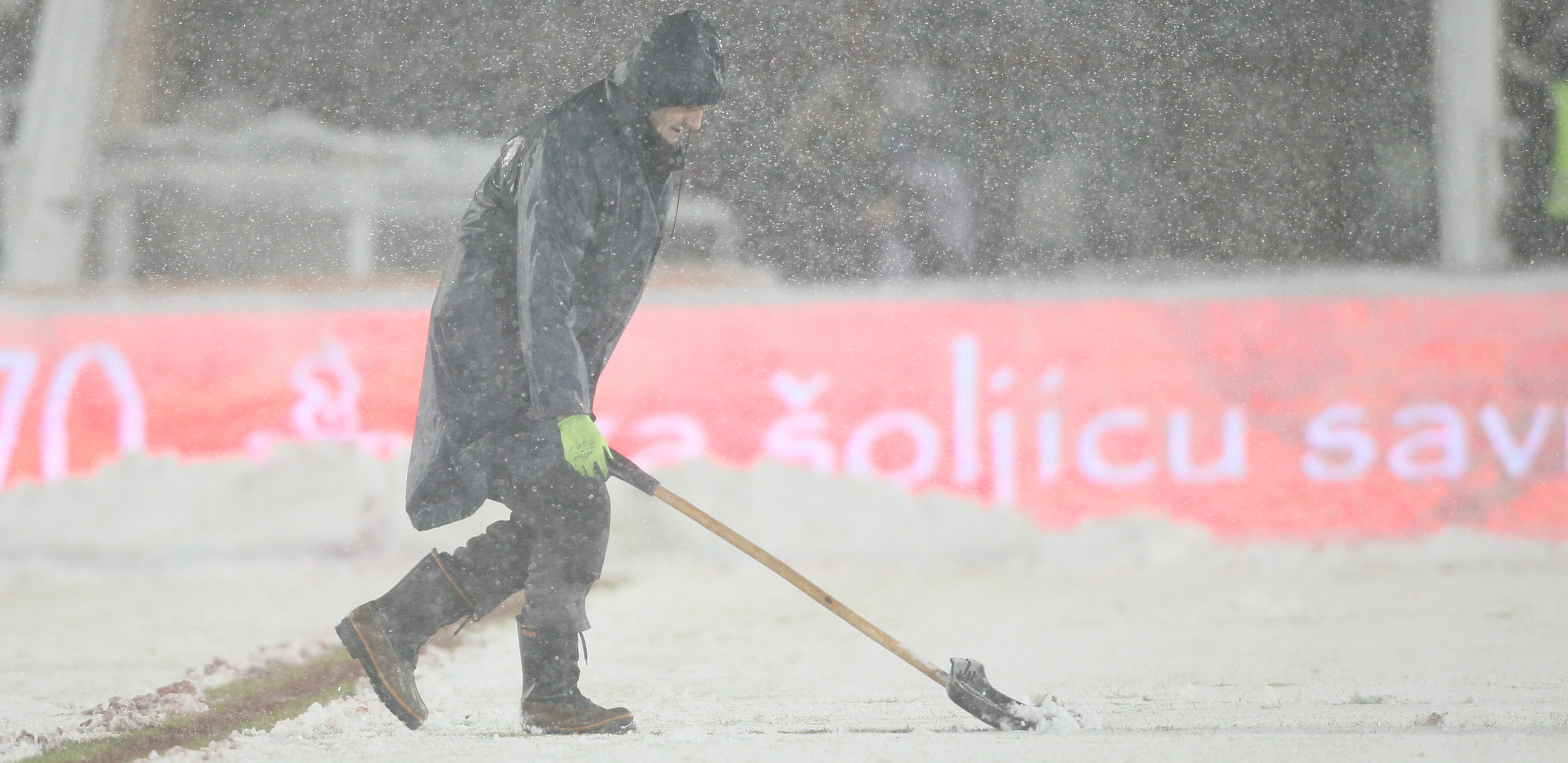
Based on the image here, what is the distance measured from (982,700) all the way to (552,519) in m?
0.73

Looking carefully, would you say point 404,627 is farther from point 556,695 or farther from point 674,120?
point 674,120

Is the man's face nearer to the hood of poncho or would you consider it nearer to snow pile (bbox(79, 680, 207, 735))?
the hood of poncho

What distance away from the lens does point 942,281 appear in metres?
4.75

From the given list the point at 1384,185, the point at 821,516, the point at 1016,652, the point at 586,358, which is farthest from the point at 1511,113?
the point at 586,358

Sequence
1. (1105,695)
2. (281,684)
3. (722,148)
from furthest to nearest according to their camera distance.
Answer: (722,148) → (281,684) → (1105,695)

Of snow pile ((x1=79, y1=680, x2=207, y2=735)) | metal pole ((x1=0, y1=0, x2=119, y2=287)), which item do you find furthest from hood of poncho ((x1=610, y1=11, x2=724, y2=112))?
metal pole ((x1=0, y1=0, x2=119, y2=287))

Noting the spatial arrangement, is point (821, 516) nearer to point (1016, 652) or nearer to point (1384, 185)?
point (1016, 652)

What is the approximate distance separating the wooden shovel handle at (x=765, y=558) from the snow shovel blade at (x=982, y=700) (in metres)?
0.03

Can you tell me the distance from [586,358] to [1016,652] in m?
1.27

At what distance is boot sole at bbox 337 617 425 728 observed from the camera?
2256 millimetres

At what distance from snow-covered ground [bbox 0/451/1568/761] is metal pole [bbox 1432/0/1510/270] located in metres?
2.34

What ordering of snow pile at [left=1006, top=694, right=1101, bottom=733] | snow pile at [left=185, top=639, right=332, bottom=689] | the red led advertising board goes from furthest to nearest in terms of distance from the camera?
the red led advertising board → snow pile at [left=185, top=639, right=332, bottom=689] → snow pile at [left=1006, top=694, right=1101, bottom=733]

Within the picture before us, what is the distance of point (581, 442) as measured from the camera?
2.13 m

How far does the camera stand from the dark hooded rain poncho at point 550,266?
7.02 feet
